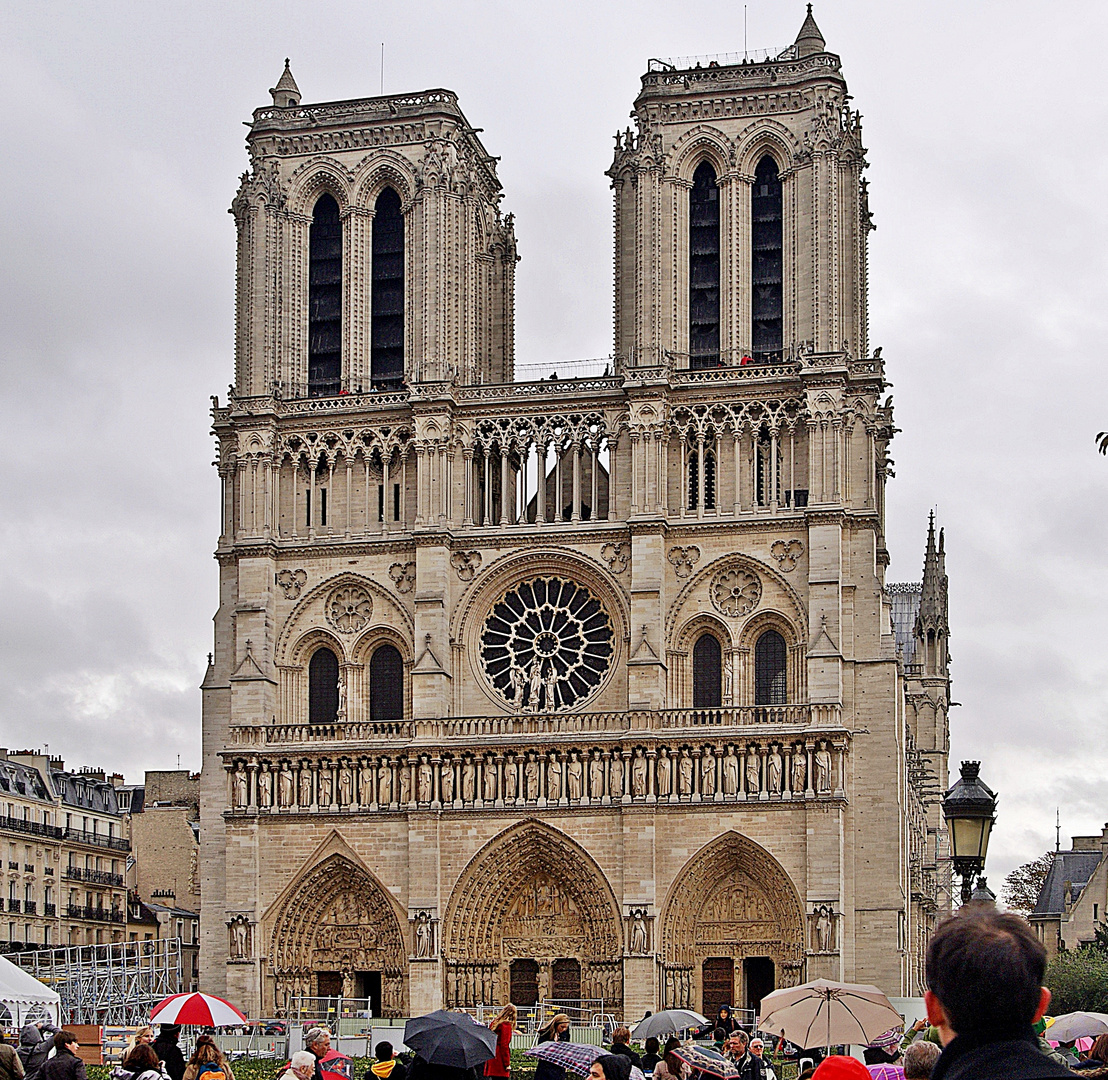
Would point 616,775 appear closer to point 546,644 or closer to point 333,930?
point 546,644

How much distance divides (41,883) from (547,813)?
18.0 metres

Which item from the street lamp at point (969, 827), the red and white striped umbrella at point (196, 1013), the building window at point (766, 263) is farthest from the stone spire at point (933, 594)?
the street lamp at point (969, 827)

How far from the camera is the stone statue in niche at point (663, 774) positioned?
4356cm

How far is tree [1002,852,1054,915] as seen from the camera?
87.4 metres

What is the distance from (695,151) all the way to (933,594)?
25738mm

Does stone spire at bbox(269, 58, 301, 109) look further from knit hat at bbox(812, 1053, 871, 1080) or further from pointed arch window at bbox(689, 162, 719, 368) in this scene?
knit hat at bbox(812, 1053, 871, 1080)

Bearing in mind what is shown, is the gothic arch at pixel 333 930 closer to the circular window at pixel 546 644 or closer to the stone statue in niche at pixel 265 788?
the stone statue in niche at pixel 265 788

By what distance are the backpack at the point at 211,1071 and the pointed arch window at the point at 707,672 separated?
1336 inches

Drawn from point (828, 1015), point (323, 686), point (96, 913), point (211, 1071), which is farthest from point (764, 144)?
point (211, 1071)

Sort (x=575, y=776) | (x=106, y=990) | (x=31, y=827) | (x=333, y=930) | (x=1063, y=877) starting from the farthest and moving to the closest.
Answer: (x=1063, y=877)
(x=31, y=827)
(x=333, y=930)
(x=575, y=776)
(x=106, y=990)

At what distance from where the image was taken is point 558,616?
153 ft

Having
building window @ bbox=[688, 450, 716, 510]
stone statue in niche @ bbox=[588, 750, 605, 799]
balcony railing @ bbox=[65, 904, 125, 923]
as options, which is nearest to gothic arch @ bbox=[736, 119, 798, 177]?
building window @ bbox=[688, 450, 716, 510]

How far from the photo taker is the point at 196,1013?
19.4 m

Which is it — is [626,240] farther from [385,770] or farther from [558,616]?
[385,770]
